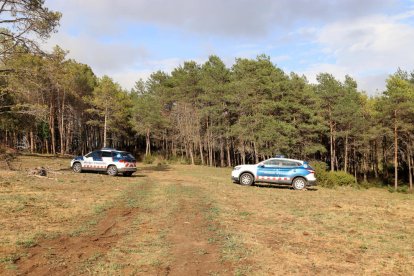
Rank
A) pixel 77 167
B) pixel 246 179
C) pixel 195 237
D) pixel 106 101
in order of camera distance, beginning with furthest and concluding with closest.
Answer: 1. pixel 106 101
2. pixel 77 167
3. pixel 246 179
4. pixel 195 237

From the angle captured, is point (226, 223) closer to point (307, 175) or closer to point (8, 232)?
point (8, 232)

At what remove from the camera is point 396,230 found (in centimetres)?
938

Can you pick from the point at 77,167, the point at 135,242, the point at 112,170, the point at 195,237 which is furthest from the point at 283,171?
the point at 77,167

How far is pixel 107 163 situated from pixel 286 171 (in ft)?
40.2

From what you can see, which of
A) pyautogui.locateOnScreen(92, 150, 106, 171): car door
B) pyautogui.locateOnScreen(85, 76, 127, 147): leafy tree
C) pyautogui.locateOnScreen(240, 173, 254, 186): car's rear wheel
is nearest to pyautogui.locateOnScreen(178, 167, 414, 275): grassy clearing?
pyautogui.locateOnScreen(240, 173, 254, 186): car's rear wheel

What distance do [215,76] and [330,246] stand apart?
47.2 meters

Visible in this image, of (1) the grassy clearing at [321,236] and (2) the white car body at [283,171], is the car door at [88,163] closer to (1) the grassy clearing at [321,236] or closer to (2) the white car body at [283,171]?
(2) the white car body at [283,171]

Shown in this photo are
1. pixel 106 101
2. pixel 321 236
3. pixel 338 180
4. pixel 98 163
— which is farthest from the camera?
pixel 106 101

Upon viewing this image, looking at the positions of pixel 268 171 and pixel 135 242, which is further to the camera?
pixel 268 171

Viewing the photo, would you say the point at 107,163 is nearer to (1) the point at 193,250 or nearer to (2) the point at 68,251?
(2) the point at 68,251

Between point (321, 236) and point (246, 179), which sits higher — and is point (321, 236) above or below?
below

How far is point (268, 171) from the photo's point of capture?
20.6 meters

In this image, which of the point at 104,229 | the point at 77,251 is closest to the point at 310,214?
the point at 104,229

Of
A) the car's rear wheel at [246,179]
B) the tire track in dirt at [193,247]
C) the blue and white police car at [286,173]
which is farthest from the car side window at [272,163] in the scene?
the tire track in dirt at [193,247]
